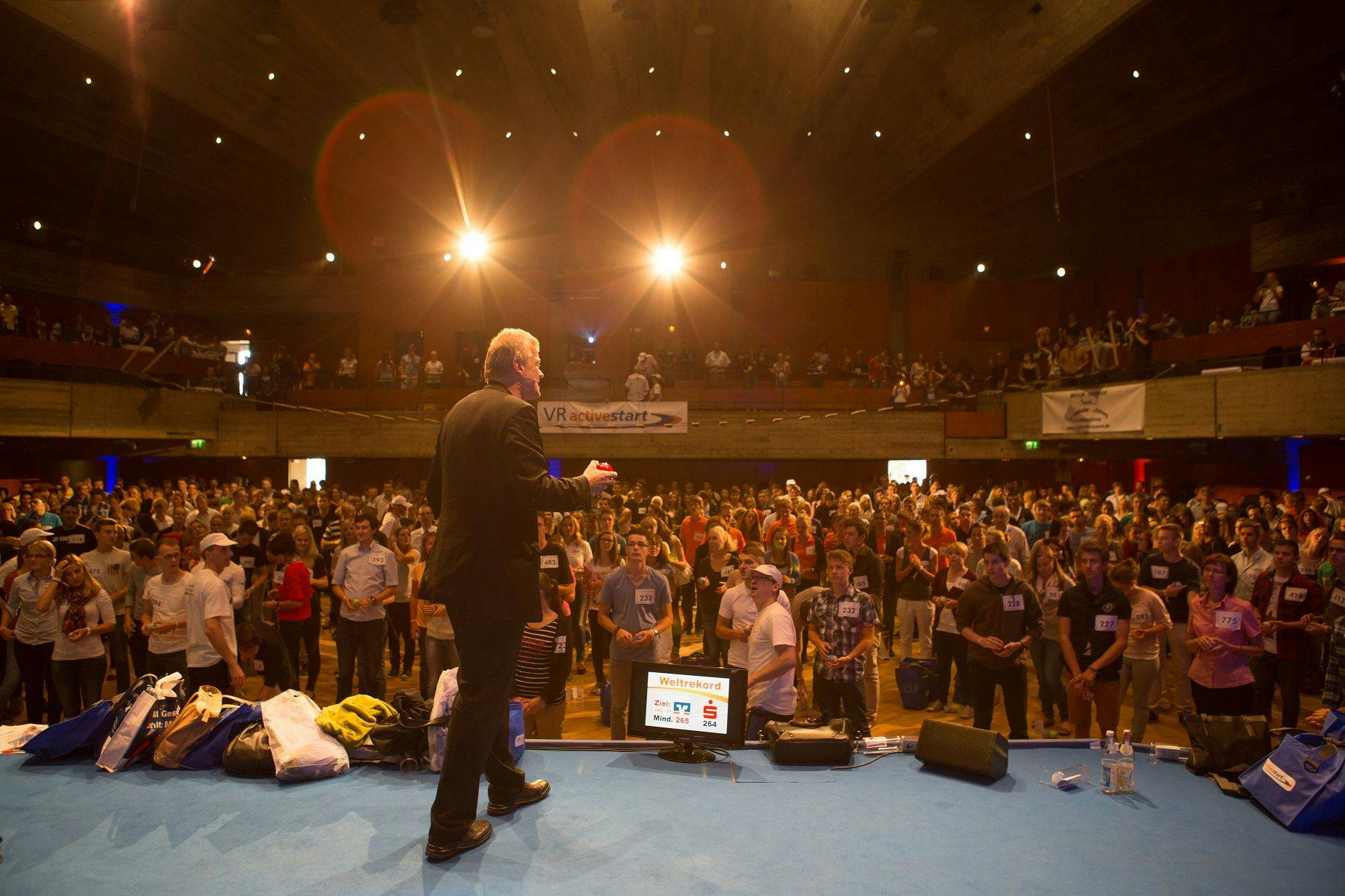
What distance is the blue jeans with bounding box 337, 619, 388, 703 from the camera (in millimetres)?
6371

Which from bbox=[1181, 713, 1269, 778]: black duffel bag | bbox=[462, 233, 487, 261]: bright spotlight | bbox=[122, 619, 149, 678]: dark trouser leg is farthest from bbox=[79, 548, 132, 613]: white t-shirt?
bbox=[462, 233, 487, 261]: bright spotlight

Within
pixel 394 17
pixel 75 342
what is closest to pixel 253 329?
pixel 75 342

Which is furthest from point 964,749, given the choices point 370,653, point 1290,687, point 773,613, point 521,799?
point 370,653

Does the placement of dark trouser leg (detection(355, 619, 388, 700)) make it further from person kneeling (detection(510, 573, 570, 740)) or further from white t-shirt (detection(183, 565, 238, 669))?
person kneeling (detection(510, 573, 570, 740))

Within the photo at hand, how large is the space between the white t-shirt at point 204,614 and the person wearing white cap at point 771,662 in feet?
10.7

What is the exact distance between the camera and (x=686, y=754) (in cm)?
378

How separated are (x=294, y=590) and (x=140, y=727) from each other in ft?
10.9

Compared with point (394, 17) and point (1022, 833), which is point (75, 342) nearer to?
point (394, 17)

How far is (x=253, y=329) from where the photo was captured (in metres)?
26.3

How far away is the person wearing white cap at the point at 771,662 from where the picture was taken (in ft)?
15.7

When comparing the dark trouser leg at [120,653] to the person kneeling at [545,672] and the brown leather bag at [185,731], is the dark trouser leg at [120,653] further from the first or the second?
the person kneeling at [545,672]

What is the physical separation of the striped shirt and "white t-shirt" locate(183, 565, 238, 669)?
6.09 ft

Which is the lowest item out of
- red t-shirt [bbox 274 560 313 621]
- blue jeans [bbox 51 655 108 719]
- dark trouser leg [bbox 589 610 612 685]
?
dark trouser leg [bbox 589 610 612 685]

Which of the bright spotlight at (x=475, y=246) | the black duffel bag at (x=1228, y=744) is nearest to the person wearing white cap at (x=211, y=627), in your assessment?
the black duffel bag at (x=1228, y=744)
